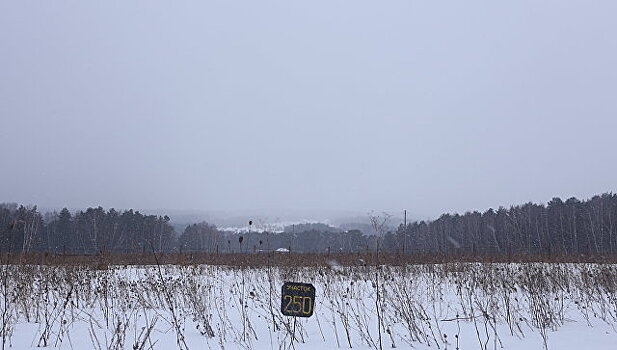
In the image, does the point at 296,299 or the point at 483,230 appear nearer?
the point at 296,299

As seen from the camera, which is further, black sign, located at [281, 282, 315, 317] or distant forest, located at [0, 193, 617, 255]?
distant forest, located at [0, 193, 617, 255]

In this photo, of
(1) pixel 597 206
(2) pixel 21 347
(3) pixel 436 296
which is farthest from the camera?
(1) pixel 597 206

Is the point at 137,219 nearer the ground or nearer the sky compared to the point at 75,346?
nearer the sky

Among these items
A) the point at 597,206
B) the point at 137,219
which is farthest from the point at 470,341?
the point at 137,219

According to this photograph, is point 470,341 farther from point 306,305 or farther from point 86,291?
point 86,291

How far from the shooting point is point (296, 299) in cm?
433

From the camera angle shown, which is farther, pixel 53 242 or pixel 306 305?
pixel 53 242

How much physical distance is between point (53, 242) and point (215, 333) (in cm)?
5100

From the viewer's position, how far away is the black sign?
4289 millimetres

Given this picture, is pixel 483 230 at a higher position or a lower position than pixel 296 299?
higher

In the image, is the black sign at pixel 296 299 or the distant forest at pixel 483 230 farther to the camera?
the distant forest at pixel 483 230

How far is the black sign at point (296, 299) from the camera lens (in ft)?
14.1

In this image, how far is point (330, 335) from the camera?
236 inches

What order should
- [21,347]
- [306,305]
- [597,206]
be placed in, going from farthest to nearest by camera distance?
[597,206] → [21,347] → [306,305]
